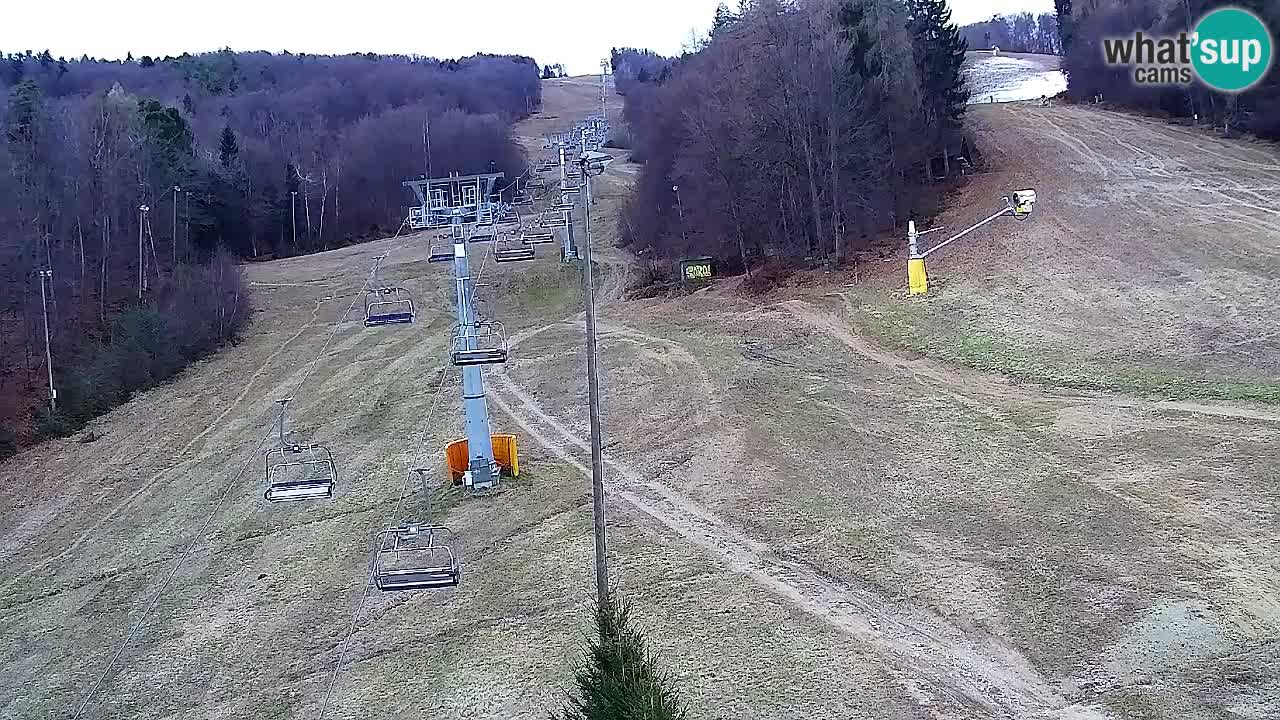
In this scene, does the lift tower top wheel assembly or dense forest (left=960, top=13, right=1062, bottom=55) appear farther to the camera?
dense forest (left=960, top=13, right=1062, bottom=55)

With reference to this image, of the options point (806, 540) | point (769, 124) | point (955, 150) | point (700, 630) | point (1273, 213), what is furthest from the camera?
point (955, 150)

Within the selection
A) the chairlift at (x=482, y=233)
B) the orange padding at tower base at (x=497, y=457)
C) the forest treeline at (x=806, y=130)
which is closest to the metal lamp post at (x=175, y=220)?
the forest treeline at (x=806, y=130)

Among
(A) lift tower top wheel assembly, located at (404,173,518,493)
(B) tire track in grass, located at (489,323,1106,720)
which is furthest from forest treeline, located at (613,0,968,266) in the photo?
(B) tire track in grass, located at (489,323,1106,720)

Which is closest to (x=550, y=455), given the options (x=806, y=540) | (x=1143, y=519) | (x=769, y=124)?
(x=806, y=540)

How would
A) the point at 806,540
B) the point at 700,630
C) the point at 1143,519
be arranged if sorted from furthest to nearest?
the point at 806,540, the point at 1143,519, the point at 700,630

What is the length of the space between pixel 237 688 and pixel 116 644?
4.04 meters

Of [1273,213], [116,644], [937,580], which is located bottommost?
[116,644]

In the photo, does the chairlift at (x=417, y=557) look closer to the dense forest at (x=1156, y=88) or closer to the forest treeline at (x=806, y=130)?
the forest treeline at (x=806, y=130)

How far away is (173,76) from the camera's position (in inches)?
4104

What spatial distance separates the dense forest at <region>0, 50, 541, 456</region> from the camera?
128 ft

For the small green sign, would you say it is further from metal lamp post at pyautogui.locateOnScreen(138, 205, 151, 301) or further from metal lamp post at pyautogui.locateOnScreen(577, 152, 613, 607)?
metal lamp post at pyautogui.locateOnScreen(577, 152, 613, 607)

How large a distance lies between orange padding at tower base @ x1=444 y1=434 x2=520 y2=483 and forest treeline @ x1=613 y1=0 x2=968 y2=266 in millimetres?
18866

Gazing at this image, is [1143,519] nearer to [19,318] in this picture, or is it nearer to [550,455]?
[550,455]

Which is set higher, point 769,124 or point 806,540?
point 769,124
